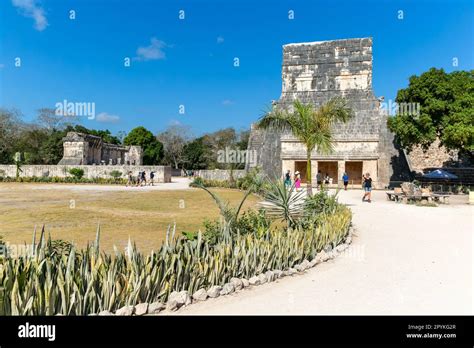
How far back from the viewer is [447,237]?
348 inches

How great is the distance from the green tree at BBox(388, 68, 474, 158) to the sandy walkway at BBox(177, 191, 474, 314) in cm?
1151

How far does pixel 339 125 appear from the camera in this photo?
2953 centimetres

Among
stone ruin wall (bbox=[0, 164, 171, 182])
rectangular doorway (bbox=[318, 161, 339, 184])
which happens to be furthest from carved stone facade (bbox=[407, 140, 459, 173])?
stone ruin wall (bbox=[0, 164, 171, 182])

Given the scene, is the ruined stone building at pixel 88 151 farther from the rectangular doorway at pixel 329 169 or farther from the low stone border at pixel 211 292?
the low stone border at pixel 211 292

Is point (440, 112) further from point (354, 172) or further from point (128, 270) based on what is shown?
point (128, 270)

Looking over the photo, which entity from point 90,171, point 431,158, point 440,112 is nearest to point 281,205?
point 440,112

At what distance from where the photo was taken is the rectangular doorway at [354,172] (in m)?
28.6

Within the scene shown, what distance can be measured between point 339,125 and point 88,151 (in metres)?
31.1

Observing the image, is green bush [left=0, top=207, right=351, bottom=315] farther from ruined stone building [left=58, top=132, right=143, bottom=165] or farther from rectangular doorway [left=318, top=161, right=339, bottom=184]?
ruined stone building [left=58, top=132, right=143, bottom=165]

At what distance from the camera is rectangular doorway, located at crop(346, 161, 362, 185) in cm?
2859
